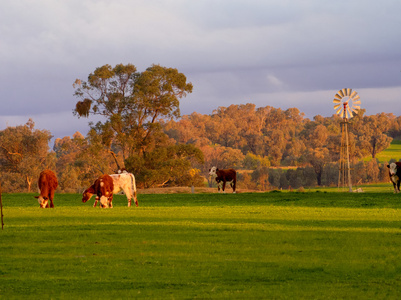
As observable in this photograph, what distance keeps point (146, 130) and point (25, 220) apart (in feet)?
191

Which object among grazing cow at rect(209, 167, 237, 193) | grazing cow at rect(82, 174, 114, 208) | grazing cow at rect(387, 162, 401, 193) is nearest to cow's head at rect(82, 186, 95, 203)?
grazing cow at rect(82, 174, 114, 208)

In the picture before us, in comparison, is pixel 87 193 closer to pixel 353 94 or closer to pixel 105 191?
pixel 105 191

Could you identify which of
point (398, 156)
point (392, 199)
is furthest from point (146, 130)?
point (398, 156)

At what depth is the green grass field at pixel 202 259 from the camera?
36.0 ft

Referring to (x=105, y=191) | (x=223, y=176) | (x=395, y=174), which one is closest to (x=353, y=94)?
(x=223, y=176)

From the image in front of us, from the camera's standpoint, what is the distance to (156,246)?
53.6ft

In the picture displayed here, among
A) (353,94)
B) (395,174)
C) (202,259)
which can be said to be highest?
(353,94)

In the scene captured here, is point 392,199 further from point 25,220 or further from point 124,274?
point 124,274

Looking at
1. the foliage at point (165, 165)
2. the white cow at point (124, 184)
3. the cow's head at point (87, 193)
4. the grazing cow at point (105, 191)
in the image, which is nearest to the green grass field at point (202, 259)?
the grazing cow at point (105, 191)

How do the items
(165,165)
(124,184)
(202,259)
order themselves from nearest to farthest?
(202,259)
(124,184)
(165,165)

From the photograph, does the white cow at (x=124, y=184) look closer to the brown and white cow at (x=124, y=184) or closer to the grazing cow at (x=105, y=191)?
the brown and white cow at (x=124, y=184)

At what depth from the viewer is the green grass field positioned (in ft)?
36.0

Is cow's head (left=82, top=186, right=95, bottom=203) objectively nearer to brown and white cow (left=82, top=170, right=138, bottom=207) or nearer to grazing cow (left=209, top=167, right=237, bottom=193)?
brown and white cow (left=82, top=170, right=138, bottom=207)

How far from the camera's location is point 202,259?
14.1 metres
